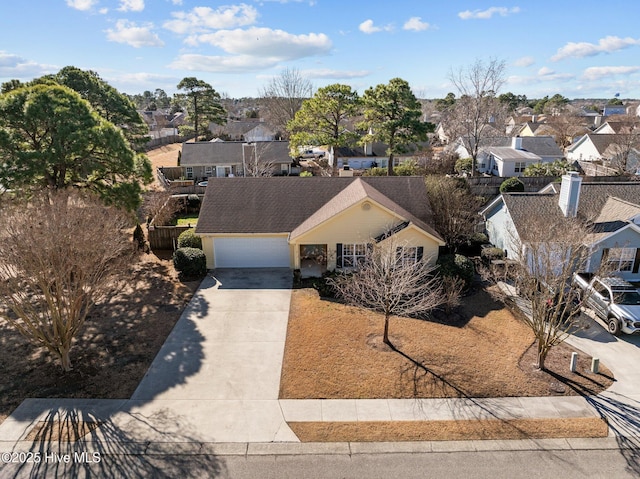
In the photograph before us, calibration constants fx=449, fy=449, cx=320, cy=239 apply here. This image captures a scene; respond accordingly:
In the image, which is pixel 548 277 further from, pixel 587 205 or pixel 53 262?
pixel 53 262

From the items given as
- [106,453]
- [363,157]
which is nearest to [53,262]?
[106,453]

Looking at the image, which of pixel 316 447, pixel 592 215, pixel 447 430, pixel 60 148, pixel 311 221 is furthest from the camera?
pixel 311 221

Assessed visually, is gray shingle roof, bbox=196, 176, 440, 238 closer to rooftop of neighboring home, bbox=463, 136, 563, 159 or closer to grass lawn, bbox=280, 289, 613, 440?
grass lawn, bbox=280, 289, 613, 440

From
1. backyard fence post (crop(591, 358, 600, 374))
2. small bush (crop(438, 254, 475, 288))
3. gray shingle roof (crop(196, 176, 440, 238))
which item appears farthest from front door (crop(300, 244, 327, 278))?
backyard fence post (crop(591, 358, 600, 374))

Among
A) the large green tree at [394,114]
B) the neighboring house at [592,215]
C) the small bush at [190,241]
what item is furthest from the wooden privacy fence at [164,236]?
the large green tree at [394,114]

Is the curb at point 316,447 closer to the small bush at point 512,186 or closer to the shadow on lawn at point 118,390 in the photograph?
the shadow on lawn at point 118,390

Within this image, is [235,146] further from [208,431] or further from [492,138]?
[208,431]
